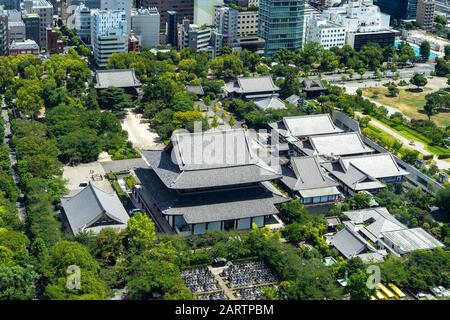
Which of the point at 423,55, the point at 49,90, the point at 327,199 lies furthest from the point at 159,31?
the point at 327,199

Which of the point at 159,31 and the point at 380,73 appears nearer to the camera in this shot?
the point at 380,73

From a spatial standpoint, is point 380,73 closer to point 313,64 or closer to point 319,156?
point 313,64

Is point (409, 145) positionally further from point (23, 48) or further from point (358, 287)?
point (23, 48)

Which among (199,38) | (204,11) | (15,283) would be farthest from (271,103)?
(15,283)

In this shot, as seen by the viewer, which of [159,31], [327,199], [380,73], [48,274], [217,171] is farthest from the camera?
[159,31]

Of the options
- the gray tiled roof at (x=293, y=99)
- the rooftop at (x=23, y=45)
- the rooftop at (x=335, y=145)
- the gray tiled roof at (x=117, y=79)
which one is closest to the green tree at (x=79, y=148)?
the gray tiled roof at (x=117, y=79)

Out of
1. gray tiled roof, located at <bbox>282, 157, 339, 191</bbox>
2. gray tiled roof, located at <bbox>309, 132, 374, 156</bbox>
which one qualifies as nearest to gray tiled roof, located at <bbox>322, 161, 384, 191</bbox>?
gray tiled roof, located at <bbox>282, 157, 339, 191</bbox>
